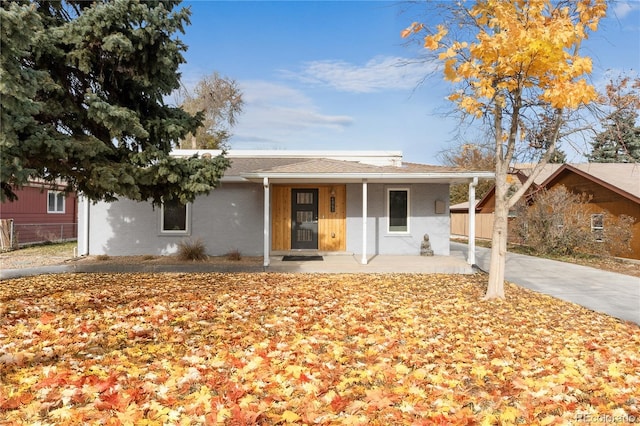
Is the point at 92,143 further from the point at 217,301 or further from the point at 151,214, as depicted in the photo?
the point at 151,214

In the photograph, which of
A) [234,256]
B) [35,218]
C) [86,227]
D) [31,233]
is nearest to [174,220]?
[234,256]

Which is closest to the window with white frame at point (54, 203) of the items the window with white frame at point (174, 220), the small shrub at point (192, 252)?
the window with white frame at point (174, 220)

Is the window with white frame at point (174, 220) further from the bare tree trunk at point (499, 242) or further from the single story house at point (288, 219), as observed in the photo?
the bare tree trunk at point (499, 242)

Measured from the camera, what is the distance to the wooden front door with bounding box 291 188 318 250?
42.0 feet

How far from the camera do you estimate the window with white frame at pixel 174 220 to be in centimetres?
1223

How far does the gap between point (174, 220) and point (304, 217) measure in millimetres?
4197

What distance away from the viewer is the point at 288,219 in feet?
41.9

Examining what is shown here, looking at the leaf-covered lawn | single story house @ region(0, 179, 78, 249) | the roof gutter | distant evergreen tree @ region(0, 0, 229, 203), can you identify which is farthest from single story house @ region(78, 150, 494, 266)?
single story house @ region(0, 179, 78, 249)

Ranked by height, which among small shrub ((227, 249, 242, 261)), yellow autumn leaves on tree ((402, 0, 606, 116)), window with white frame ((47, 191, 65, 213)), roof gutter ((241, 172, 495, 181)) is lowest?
small shrub ((227, 249, 242, 261))

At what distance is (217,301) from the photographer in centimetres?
650

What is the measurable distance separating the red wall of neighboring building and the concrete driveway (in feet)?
58.3

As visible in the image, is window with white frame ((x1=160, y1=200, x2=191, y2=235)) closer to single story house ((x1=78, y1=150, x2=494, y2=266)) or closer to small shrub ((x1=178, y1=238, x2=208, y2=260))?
single story house ((x1=78, y1=150, x2=494, y2=266))

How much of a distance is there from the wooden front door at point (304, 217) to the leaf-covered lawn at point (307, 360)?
18.8ft

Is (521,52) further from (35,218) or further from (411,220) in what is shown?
(35,218)
